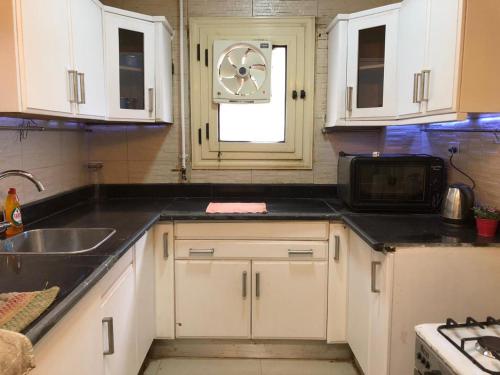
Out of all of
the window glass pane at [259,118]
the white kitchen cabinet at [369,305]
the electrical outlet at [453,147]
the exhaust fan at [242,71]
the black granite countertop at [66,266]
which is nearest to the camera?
the black granite countertop at [66,266]

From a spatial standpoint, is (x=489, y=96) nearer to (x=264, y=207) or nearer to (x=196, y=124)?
(x=264, y=207)

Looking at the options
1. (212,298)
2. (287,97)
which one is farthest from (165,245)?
(287,97)

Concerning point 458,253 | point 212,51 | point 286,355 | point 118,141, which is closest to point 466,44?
point 458,253

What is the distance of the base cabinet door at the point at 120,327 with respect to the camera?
1.51 meters

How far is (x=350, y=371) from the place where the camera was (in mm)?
2311

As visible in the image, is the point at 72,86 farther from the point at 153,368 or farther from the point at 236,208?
the point at 153,368

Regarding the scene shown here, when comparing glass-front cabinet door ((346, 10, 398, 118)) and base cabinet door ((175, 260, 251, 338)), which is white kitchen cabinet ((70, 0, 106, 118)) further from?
glass-front cabinet door ((346, 10, 398, 118))

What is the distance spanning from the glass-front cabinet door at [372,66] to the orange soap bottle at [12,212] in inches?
72.8

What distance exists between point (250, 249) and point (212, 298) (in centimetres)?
36

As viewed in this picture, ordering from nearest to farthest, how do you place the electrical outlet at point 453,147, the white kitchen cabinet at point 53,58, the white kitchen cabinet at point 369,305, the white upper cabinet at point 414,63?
the white kitchen cabinet at point 53,58, the white upper cabinet at point 414,63, the white kitchen cabinet at point 369,305, the electrical outlet at point 453,147

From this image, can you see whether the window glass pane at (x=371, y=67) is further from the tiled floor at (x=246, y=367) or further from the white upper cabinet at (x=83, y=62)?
the tiled floor at (x=246, y=367)

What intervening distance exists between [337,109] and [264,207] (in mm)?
753

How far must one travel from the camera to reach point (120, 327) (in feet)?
5.53

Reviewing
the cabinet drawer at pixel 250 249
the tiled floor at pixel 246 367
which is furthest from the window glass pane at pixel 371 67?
the tiled floor at pixel 246 367
